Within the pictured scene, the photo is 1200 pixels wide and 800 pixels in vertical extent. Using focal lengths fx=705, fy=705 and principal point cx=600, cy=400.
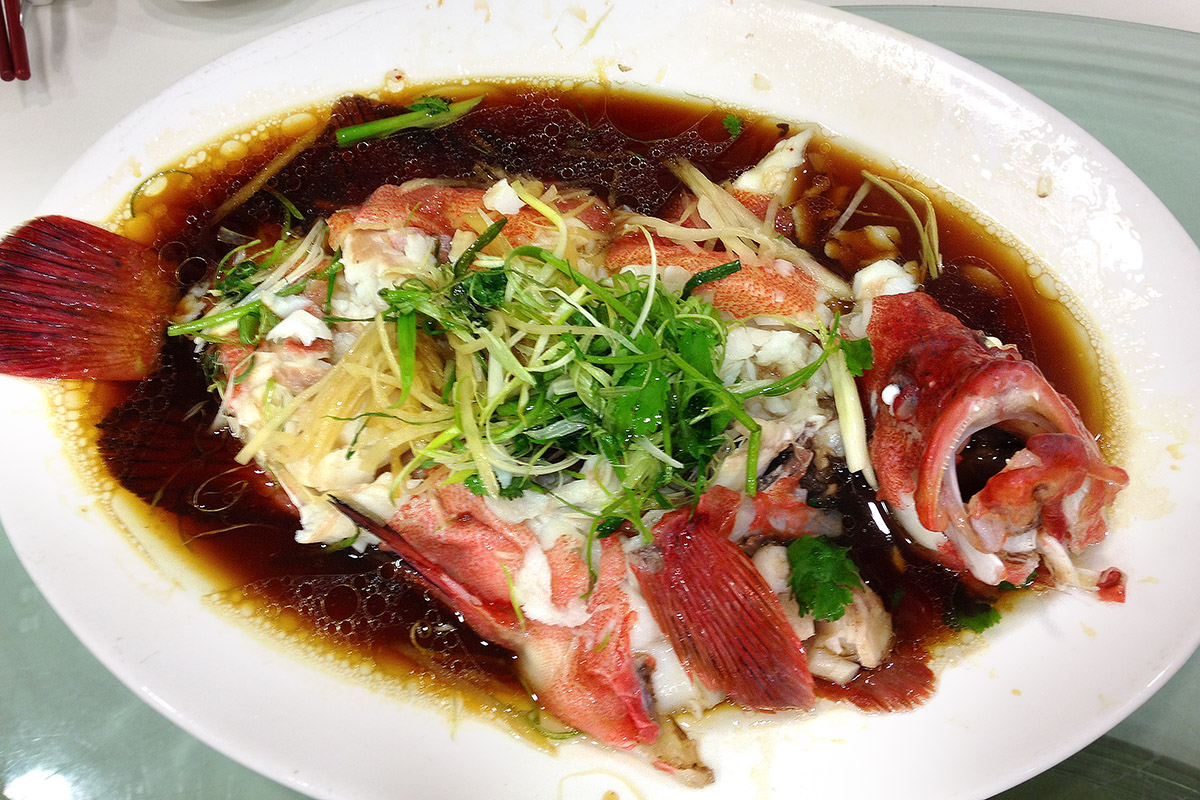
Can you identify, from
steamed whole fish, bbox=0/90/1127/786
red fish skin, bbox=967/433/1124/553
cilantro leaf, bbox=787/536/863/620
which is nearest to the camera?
red fish skin, bbox=967/433/1124/553

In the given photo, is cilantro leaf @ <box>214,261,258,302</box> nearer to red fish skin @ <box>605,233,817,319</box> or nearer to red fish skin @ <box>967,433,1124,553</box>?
red fish skin @ <box>605,233,817,319</box>

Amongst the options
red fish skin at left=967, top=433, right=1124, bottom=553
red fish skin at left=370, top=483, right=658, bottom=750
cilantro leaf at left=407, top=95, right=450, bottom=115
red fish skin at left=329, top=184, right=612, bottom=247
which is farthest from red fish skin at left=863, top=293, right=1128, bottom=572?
cilantro leaf at left=407, top=95, right=450, bottom=115

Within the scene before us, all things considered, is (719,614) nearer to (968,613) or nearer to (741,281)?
(968,613)

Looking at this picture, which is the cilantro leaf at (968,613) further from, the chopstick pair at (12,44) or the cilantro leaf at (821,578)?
the chopstick pair at (12,44)

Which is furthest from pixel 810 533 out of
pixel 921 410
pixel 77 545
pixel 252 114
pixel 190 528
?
Answer: pixel 252 114

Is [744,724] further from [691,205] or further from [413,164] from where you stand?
[413,164]

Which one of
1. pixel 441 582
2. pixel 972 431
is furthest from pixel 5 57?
pixel 972 431
